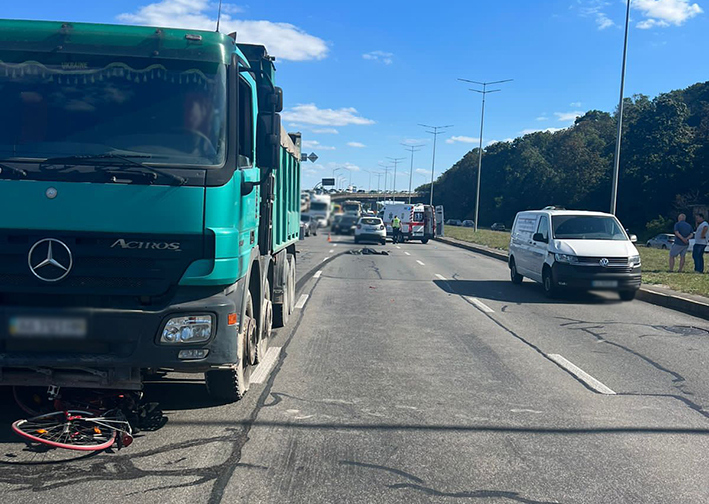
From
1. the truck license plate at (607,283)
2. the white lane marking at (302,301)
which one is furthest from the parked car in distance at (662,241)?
the white lane marking at (302,301)

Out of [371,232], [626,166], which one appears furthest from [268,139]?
[626,166]

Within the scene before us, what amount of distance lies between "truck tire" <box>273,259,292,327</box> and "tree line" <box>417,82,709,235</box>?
172 ft

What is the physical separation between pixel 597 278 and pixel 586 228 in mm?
1490

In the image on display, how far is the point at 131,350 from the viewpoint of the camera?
4.67 metres

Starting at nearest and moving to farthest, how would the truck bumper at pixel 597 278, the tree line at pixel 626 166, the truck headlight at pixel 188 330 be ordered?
the truck headlight at pixel 188 330 < the truck bumper at pixel 597 278 < the tree line at pixel 626 166

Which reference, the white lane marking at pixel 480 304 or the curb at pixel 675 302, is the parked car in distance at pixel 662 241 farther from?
the white lane marking at pixel 480 304

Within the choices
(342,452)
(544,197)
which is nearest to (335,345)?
(342,452)

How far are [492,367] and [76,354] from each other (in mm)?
4610

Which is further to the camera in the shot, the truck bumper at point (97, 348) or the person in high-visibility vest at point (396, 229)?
the person in high-visibility vest at point (396, 229)

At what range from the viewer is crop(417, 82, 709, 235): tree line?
58188 millimetres

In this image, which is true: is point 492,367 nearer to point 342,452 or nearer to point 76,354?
point 342,452

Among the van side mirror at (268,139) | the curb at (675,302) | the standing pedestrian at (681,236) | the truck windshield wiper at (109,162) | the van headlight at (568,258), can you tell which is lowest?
the curb at (675,302)

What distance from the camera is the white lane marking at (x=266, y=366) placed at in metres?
6.88

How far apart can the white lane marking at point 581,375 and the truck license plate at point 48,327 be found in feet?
15.8
